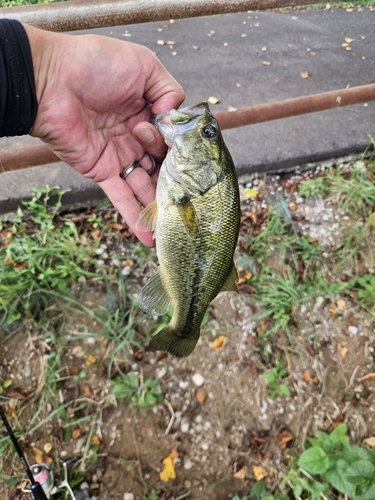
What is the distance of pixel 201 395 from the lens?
3061 mm

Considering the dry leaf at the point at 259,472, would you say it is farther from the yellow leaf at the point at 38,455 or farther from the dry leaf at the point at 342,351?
the yellow leaf at the point at 38,455

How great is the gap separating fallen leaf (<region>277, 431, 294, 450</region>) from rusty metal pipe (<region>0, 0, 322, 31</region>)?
9.14ft

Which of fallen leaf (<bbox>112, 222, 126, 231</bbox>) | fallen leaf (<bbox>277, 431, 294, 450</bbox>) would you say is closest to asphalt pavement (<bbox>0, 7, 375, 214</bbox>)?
fallen leaf (<bbox>112, 222, 126, 231</bbox>)

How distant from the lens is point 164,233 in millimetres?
1966

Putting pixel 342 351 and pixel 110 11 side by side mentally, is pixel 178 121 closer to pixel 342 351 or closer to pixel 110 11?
pixel 110 11

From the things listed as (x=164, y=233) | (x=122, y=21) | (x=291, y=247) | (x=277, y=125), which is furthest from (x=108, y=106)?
(x=277, y=125)

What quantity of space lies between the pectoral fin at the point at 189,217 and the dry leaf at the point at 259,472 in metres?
1.89

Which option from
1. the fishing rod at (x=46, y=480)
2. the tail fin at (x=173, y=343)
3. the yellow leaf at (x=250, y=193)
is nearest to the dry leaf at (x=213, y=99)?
the yellow leaf at (x=250, y=193)

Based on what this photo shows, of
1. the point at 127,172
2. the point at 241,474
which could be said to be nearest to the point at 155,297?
the point at 127,172

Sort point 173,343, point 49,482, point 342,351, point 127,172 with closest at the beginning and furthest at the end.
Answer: point 173,343 < point 127,172 < point 49,482 < point 342,351

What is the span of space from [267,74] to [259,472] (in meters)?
4.52

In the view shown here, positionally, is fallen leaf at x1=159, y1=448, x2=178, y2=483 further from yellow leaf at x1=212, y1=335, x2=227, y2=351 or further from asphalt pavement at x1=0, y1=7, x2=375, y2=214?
asphalt pavement at x1=0, y1=7, x2=375, y2=214

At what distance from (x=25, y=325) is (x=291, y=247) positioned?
2.35 meters

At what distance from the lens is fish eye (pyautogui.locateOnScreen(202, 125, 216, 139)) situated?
6.27 ft
